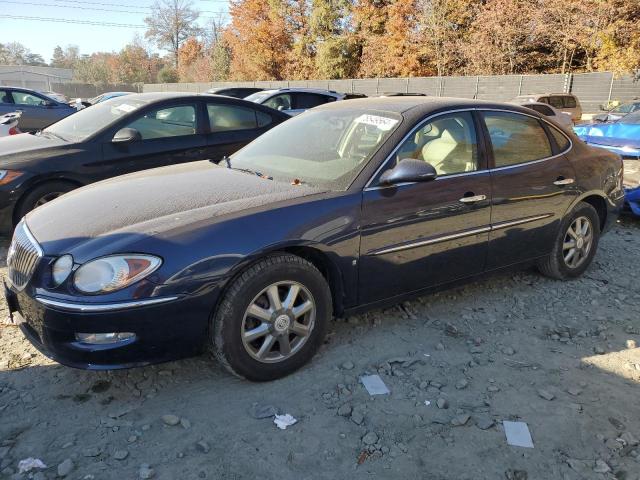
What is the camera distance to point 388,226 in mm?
3297

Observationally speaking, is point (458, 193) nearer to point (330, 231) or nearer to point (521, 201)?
point (521, 201)

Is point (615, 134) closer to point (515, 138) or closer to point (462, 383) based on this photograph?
point (515, 138)

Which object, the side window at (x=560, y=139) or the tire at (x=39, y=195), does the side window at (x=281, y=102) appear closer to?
the tire at (x=39, y=195)

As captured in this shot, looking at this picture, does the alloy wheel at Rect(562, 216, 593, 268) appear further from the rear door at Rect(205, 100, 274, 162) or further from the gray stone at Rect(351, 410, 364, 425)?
the rear door at Rect(205, 100, 274, 162)

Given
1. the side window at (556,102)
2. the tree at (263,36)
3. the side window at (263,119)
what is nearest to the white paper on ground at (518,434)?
the side window at (263,119)

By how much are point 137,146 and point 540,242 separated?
4.22 meters

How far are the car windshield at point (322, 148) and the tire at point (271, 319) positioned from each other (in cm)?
65

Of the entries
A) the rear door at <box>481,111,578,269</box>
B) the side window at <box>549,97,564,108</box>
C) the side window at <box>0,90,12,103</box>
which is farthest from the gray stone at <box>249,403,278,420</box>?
the side window at <box>549,97,564,108</box>

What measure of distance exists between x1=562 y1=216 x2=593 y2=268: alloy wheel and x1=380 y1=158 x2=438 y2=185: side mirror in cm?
191

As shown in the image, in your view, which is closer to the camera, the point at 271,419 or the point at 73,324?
the point at 73,324

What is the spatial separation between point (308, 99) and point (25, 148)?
8.35m

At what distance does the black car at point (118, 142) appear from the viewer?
16.9 feet

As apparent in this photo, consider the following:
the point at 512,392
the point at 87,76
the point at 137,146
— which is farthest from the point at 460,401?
the point at 87,76

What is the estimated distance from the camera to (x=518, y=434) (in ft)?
8.66
